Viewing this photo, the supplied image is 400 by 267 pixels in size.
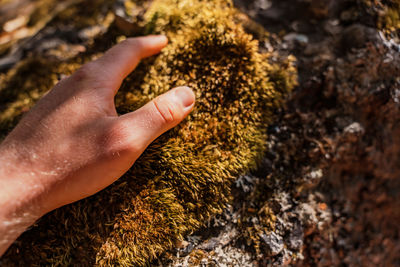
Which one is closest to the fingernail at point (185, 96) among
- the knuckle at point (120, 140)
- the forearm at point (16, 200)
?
the knuckle at point (120, 140)

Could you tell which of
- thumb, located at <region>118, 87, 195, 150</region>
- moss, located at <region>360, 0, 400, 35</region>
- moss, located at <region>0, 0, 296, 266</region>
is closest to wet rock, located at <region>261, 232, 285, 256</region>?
moss, located at <region>0, 0, 296, 266</region>

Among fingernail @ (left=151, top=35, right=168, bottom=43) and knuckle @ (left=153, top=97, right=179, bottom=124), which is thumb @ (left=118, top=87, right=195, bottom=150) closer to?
→ knuckle @ (left=153, top=97, right=179, bottom=124)

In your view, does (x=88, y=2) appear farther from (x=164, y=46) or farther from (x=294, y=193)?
(x=294, y=193)

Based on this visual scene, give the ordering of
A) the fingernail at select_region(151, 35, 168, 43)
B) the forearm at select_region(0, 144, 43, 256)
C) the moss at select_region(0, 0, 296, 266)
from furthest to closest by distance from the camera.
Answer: the fingernail at select_region(151, 35, 168, 43)
the moss at select_region(0, 0, 296, 266)
the forearm at select_region(0, 144, 43, 256)

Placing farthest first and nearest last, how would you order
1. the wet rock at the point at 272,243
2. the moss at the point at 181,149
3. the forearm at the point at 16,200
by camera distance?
the wet rock at the point at 272,243 < the moss at the point at 181,149 < the forearm at the point at 16,200

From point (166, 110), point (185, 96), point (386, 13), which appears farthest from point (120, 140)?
point (386, 13)

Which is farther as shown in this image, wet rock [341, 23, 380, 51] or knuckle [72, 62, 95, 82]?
wet rock [341, 23, 380, 51]

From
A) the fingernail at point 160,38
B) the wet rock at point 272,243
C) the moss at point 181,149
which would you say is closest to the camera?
the moss at point 181,149

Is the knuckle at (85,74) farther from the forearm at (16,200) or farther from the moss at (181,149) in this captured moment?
the forearm at (16,200)

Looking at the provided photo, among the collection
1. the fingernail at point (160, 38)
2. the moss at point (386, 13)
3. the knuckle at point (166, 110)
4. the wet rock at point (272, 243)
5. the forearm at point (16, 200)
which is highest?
the moss at point (386, 13)

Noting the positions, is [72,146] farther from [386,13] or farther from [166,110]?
[386,13]
